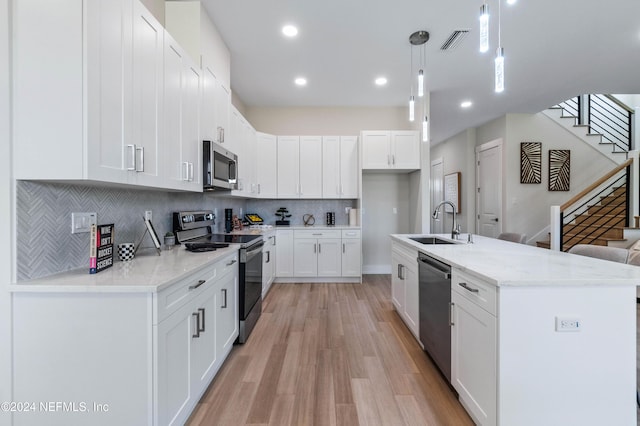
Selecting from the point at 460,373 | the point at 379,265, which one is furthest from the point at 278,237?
the point at 460,373

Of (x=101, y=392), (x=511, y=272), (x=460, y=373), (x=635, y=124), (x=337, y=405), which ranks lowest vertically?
(x=337, y=405)

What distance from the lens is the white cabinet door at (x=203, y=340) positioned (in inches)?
66.2

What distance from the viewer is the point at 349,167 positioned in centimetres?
483

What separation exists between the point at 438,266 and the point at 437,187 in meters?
7.03

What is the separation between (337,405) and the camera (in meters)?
1.81

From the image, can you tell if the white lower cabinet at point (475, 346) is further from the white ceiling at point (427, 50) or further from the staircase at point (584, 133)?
the staircase at point (584, 133)

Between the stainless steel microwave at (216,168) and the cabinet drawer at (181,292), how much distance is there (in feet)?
2.80

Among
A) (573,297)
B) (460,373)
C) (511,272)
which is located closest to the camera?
(573,297)

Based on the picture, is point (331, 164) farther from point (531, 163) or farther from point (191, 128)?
point (531, 163)

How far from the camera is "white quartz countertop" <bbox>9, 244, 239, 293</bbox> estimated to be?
126cm

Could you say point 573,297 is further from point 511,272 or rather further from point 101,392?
point 101,392

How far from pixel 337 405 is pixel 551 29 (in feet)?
13.0

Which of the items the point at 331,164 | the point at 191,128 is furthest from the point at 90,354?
the point at 331,164

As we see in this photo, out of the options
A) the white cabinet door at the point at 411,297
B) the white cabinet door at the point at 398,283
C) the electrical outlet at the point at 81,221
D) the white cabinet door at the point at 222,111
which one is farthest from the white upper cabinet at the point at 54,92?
the white cabinet door at the point at 398,283
